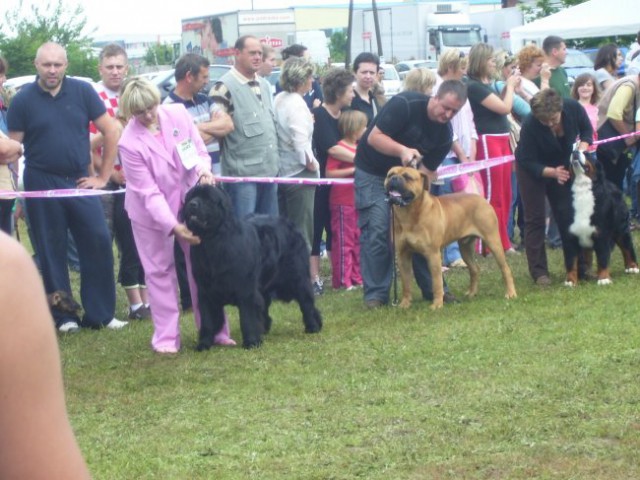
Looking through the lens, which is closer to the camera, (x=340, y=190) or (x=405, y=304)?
(x=405, y=304)

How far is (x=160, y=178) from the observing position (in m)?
7.43

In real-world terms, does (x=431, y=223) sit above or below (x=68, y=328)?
above

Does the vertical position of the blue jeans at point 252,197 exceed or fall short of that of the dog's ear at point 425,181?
it falls short

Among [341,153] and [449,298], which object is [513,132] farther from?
[449,298]

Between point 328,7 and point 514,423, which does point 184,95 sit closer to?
point 514,423


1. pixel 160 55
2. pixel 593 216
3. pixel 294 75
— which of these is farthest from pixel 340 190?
pixel 160 55

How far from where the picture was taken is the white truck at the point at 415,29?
50594 mm

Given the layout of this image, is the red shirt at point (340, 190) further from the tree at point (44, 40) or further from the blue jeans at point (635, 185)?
the tree at point (44, 40)

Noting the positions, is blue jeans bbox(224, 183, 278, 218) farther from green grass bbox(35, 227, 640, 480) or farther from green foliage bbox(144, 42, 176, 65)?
green foliage bbox(144, 42, 176, 65)

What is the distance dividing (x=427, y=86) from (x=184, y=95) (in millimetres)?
2433

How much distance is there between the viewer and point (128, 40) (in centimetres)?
12775

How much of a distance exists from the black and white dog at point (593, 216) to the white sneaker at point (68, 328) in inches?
153

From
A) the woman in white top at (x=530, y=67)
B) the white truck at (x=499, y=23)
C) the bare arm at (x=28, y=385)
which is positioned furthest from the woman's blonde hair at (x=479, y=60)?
the white truck at (x=499, y=23)

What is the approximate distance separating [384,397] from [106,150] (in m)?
3.67
